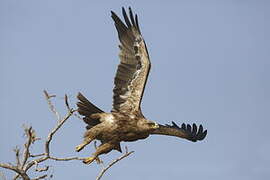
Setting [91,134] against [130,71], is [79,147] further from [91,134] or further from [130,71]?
[130,71]

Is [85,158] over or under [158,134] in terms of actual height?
under

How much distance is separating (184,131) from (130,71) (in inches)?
86.5

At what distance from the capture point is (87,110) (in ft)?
37.0

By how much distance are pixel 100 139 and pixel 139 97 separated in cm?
107

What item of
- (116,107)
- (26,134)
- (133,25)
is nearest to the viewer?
(26,134)

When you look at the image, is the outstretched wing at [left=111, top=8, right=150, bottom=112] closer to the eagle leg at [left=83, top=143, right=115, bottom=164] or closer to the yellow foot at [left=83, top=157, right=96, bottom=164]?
the eagle leg at [left=83, top=143, right=115, bottom=164]

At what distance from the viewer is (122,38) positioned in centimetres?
1215

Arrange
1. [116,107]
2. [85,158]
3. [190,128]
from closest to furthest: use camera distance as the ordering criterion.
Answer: [85,158] < [116,107] < [190,128]

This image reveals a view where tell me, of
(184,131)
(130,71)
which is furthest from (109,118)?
(184,131)

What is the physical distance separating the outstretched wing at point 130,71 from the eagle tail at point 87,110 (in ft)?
1.30

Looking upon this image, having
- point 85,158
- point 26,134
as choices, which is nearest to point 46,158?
point 26,134

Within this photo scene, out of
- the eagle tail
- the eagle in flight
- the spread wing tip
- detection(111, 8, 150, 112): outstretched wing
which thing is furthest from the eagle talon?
the spread wing tip

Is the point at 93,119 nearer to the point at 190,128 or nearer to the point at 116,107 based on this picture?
the point at 116,107

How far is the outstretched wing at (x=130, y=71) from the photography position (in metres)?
11.5
